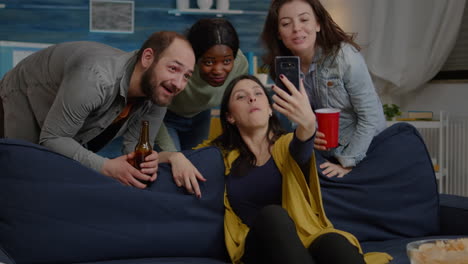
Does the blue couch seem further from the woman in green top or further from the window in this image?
the window

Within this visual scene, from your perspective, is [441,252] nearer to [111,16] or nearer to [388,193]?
[388,193]

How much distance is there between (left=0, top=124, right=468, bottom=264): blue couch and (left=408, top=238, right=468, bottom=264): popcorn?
2.46 feet

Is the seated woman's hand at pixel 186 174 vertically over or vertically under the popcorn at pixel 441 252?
under

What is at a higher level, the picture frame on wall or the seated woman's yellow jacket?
the picture frame on wall

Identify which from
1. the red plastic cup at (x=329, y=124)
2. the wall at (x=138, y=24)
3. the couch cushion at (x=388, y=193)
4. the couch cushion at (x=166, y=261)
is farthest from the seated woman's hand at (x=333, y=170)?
the wall at (x=138, y=24)

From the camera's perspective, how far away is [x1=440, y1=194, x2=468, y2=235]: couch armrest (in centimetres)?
225

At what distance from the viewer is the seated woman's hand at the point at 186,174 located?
1961 millimetres

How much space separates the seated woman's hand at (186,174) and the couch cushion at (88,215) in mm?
30

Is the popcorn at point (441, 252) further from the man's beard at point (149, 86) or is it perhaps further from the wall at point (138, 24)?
the wall at point (138, 24)

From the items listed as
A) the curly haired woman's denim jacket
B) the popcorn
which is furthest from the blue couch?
the popcorn

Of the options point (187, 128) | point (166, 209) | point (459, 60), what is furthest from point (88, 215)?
point (459, 60)

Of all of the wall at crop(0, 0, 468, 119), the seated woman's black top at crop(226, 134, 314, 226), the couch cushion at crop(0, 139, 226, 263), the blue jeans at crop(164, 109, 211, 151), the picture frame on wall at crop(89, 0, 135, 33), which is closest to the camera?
the couch cushion at crop(0, 139, 226, 263)

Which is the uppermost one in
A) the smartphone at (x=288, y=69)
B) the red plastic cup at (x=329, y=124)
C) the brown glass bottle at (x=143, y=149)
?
the smartphone at (x=288, y=69)

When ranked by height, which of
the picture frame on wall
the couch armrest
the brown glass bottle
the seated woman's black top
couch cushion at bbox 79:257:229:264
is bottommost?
couch cushion at bbox 79:257:229:264
